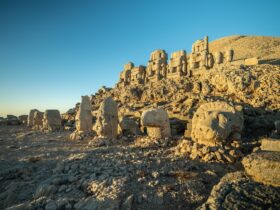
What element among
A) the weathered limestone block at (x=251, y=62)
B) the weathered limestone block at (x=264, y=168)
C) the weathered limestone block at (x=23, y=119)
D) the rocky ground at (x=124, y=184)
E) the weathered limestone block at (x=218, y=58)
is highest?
the weathered limestone block at (x=218, y=58)

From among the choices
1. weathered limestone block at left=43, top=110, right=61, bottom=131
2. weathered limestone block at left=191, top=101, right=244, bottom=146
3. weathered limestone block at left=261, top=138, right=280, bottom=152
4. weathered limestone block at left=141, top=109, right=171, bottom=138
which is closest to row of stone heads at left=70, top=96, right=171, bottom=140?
weathered limestone block at left=141, top=109, right=171, bottom=138

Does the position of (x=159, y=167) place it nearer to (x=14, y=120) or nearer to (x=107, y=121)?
(x=107, y=121)

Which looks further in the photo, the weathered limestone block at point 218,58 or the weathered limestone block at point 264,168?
the weathered limestone block at point 218,58

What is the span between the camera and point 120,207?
4418 millimetres

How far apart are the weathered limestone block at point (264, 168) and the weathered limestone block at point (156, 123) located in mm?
6765

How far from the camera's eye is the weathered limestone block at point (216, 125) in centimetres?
818

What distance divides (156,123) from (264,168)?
725 cm

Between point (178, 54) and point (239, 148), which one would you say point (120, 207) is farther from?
point (178, 54)

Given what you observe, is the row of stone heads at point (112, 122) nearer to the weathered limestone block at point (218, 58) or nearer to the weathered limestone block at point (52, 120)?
the weathered limestone block at point (52, 120)

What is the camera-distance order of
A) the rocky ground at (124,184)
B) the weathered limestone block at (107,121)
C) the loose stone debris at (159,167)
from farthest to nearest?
the weathered limestone block at (107,121)
the rocky ground at (124,184)
the loose stone debris at (159,167)

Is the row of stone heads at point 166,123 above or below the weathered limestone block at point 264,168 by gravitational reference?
above

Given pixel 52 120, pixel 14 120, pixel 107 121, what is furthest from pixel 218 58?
pixel 14 120

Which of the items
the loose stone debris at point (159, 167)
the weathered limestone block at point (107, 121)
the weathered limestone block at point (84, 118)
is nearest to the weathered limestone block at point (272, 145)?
the loose stone debris at point (159, 167)

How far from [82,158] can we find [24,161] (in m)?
2.89
